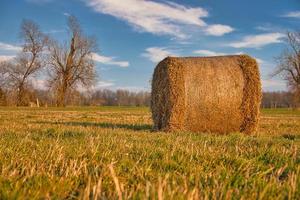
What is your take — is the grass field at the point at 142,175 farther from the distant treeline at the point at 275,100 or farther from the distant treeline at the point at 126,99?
the distant treeline at the point at 275,100

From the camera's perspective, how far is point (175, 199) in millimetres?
2121

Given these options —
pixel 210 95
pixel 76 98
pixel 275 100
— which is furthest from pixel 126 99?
pixel 210 95

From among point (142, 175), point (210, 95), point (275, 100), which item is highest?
point (275, 100)

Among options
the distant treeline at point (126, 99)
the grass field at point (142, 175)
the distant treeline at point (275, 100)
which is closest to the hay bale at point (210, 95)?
the grass field at point (142, 175)

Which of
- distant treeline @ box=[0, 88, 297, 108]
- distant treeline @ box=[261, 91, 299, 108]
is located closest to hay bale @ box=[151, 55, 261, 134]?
distant treeline @ box=[0, 88, 297, 108]

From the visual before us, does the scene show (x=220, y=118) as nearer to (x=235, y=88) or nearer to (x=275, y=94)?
(x=235, y=88)

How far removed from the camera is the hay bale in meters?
11.4

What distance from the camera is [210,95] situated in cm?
1153

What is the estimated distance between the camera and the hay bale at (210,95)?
37.5 feet

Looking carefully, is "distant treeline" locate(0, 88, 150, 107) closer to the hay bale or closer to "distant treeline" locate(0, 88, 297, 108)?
"distant treeline" locate(0, 88, 297, 108)

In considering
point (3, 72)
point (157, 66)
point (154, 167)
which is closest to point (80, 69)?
point (3, 72)

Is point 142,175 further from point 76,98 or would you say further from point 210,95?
point 76,98

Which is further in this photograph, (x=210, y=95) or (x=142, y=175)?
(x=210, y=95)

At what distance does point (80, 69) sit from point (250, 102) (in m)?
52.2
